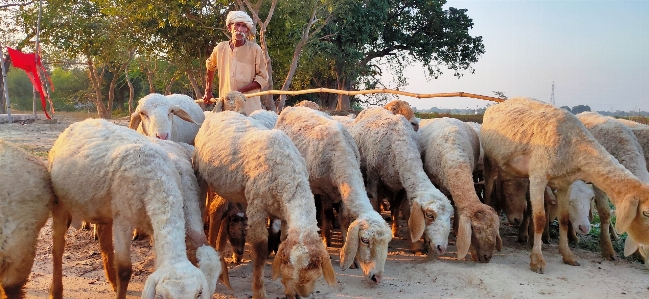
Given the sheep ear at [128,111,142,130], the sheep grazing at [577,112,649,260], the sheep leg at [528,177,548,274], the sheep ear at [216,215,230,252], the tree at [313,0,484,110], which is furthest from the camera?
the tree at [313,0,484,110]

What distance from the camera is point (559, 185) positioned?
18.7 ft

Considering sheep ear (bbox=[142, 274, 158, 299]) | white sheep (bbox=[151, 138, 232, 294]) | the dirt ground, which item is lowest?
the dirt ground

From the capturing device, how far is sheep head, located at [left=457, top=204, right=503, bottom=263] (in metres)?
5.27

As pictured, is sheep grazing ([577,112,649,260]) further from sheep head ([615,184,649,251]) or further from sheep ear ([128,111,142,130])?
sheep ear ([128,111,142,130])

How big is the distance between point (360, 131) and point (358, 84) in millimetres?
22060

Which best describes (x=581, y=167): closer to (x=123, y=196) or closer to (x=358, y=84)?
(x=123, y=196)

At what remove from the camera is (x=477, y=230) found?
534 cm

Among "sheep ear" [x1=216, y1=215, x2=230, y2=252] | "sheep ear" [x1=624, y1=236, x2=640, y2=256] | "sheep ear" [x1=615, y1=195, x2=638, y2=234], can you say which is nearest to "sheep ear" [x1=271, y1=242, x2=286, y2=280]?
"sheep ear" [x1=216, y1=215, x2=230, y2=252]

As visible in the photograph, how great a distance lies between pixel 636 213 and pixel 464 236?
66.8 inches

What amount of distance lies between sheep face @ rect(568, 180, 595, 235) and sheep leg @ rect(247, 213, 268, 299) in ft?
13.2

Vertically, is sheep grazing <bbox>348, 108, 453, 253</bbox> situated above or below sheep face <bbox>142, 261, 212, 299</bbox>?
above

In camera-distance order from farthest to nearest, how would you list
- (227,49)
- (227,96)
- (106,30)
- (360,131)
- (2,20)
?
(2,20) < (106,30) < (227,49) < (360,131) < (227,96)

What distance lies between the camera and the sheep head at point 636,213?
4879mm

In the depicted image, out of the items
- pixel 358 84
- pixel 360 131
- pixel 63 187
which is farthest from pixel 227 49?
pixel 358 84
